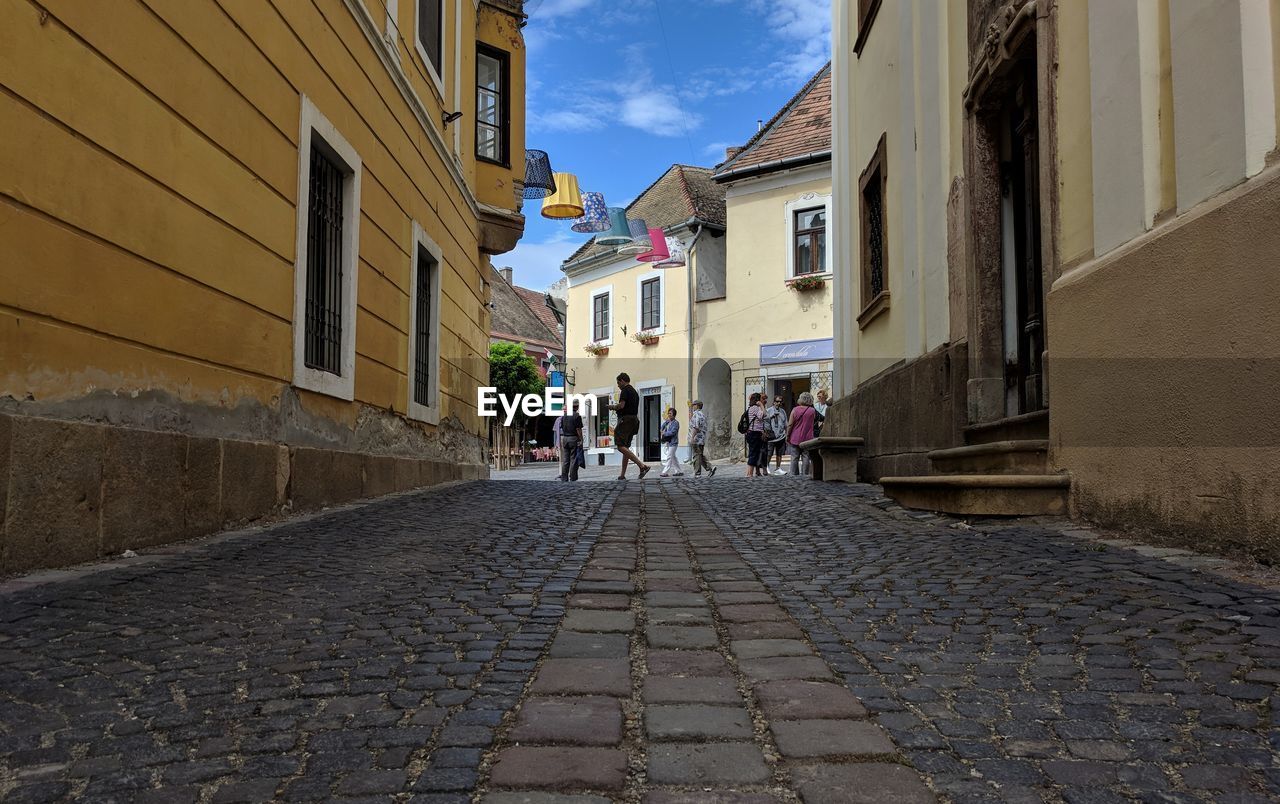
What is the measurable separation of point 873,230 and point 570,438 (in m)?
6.13

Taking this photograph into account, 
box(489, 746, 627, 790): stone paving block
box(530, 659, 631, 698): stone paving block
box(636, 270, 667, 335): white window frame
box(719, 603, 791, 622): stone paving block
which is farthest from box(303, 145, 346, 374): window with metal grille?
box(636, 270, 667, 335): white window frame

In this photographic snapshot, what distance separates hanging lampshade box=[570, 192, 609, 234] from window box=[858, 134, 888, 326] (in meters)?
16.2

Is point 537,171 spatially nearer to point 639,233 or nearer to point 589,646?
point 639,233

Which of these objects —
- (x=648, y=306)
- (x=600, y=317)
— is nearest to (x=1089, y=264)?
(x=648, y=306)

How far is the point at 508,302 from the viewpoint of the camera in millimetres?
52062

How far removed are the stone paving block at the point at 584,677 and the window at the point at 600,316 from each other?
30.7m

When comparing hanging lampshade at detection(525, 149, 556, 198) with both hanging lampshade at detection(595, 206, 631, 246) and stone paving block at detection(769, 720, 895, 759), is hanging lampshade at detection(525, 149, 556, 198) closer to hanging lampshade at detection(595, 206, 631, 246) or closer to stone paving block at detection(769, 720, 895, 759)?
hanging lampshade at detection(595, 206, 631, 246)

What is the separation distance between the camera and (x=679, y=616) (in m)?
3.66

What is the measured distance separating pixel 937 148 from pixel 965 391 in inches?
95.3

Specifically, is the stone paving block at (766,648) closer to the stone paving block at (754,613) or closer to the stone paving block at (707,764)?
the stone paving block at (754,613)

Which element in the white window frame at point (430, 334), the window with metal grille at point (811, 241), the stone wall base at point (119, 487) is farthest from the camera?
the window with metal grille at point (811, 241)

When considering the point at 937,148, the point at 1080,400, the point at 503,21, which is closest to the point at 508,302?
the point at 503,21

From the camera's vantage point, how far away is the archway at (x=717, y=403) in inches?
1139

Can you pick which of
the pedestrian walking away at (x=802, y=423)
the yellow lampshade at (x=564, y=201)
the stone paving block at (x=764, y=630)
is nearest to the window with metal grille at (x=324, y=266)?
the stone paving block at (x=764, y=630)
